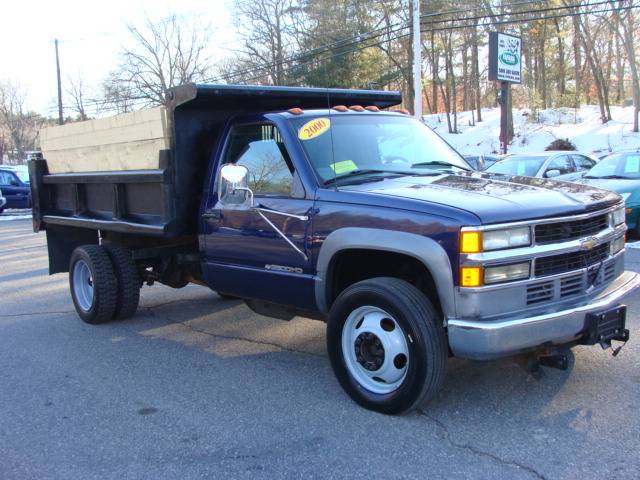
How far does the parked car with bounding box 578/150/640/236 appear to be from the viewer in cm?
1027

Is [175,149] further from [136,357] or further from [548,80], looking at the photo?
[548,80]

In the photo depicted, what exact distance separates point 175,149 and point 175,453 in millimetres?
2678

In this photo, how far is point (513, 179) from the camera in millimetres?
4648

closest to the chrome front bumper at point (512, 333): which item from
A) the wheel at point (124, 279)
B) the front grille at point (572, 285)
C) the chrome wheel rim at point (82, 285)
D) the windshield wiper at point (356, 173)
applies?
the front grille at point (572, 285)

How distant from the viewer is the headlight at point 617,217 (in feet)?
13.8

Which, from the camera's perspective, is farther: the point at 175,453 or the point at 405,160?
the point at 405,160

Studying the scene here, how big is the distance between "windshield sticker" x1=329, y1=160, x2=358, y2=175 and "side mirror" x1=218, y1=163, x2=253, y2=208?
2.09 feet

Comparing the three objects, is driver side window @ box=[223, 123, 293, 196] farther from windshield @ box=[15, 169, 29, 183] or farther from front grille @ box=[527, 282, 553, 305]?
windshield @ box=[15, 169, 29, 183]

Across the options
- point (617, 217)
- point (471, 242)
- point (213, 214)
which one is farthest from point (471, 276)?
point (213, 214)

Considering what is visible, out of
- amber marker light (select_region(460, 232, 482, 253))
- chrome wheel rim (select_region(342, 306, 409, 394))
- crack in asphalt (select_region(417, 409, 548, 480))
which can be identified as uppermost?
amber marker light (select_region(460, 232, 482, 253))

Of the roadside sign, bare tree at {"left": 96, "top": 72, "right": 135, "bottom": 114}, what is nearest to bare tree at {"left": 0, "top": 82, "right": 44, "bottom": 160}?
bare tree at {"left": 96, "top": 72, "right": 135, "bottom": 114}

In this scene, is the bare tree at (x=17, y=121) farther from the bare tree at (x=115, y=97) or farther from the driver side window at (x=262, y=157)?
the driver side window at (x=262, y=157)

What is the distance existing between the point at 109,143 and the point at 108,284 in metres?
1.42

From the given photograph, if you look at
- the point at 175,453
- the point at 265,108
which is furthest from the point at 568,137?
the point at 175,453
